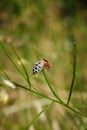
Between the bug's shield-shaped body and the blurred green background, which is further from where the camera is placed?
the blurred green background

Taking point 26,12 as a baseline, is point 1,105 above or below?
below

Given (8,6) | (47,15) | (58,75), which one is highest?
(8,6)

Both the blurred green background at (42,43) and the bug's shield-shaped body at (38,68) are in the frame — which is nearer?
the bug's shield-shaped body at (38,68)

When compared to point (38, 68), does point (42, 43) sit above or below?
below

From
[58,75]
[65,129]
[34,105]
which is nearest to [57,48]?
[58,75]

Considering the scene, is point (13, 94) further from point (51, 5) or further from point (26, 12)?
point (51, 5)

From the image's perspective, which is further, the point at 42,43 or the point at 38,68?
the point at 42,43

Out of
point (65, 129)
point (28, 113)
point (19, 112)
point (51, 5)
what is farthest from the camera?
point (51, 5)

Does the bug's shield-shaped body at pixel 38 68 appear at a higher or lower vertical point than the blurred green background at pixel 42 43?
higher
